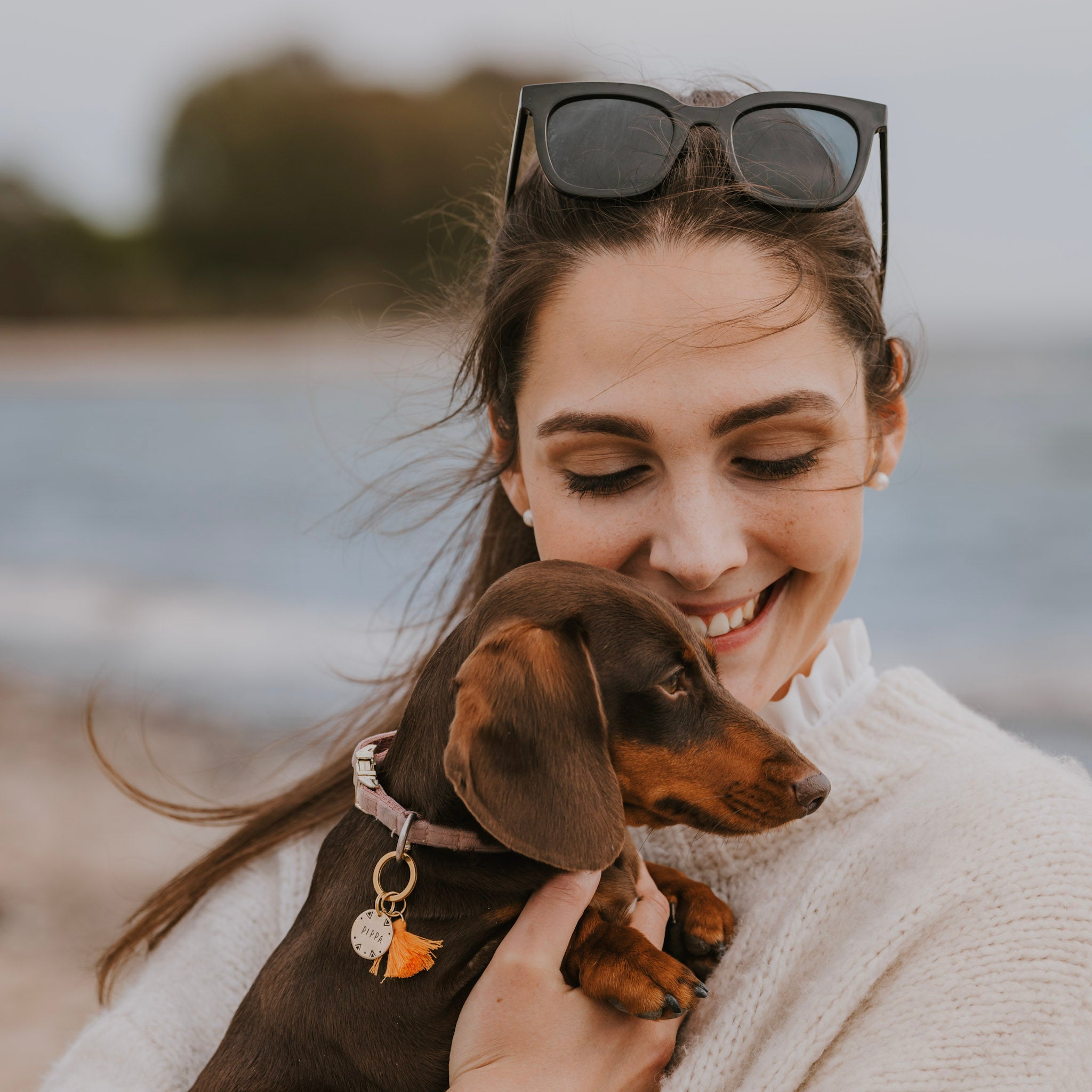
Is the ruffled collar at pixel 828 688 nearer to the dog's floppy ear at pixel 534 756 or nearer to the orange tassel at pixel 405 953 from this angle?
the dog's floppy ear at pixel 534 756

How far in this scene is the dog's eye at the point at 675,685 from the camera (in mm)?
1660

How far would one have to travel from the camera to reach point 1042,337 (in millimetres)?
18078

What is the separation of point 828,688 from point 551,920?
721mm

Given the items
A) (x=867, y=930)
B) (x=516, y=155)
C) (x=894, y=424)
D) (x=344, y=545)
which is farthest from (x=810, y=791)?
(x=344, y=545)

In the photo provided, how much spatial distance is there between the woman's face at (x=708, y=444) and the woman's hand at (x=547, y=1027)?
1.69 ft

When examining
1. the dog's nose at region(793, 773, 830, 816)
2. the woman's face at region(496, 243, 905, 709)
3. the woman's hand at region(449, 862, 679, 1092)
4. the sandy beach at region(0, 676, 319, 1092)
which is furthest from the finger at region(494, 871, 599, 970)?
the sandy beach at region(0, 676, 319, 1092)

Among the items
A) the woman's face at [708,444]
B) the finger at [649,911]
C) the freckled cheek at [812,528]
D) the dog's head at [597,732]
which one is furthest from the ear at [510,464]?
the finger at [649,911]

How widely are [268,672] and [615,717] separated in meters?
6.95

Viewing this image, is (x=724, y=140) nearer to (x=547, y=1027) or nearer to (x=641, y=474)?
(x=641, y=474)

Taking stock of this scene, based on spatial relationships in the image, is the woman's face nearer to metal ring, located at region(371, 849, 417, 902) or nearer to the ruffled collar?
the ruffled collar

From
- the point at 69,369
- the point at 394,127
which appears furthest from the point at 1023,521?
the point at 394,127

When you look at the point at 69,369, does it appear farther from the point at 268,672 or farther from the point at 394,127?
the point at 268,672

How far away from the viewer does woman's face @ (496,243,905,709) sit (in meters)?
1.69

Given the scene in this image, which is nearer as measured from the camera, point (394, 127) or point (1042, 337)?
point (1042, 337)
